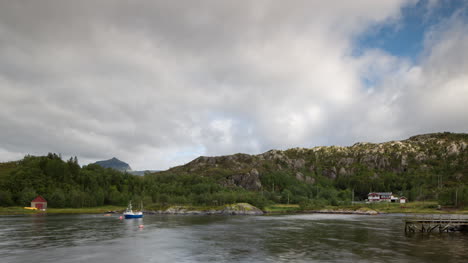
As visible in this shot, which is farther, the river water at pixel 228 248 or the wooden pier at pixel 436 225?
the wooden pier at pixel 436 225

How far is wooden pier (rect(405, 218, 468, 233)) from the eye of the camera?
98.3 m

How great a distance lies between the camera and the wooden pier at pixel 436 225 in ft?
323

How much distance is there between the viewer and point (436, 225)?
10056 cm

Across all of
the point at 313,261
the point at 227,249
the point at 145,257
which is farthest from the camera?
the point at 227,249

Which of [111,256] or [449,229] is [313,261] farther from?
[449,229]

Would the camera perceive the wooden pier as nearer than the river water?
No

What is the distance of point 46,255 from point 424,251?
69352mm

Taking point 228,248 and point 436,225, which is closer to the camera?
point 228,248

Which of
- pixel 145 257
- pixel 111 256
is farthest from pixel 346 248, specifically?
pixel 111 256

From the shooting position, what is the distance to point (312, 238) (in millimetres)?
83000

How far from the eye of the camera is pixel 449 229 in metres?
102

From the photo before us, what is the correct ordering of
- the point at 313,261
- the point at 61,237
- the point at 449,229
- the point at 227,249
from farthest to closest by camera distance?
the point at 449,229
the point at 61,237
the point at 227,249
the point at 313,261

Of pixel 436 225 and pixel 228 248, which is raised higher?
pixel 228 248

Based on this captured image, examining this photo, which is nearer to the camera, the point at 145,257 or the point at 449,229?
the point at 145,257
